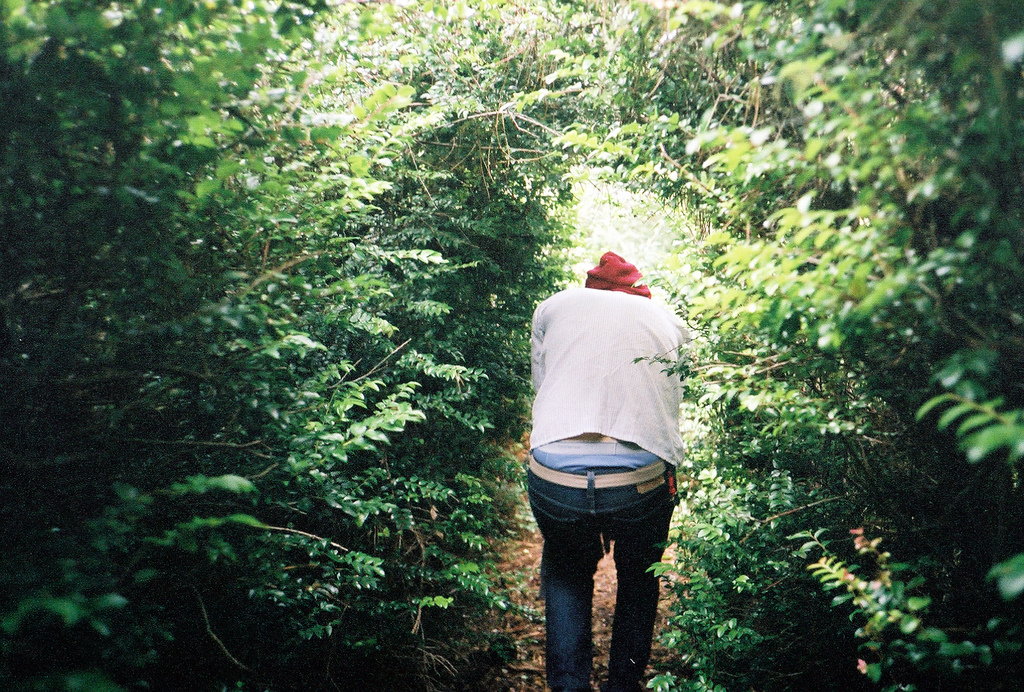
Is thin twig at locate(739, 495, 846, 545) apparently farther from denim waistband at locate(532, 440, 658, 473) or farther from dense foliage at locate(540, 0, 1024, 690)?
denim waistband at locate(532, 440, 658, 473)

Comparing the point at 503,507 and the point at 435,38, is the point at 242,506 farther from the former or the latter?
the point at 503,507

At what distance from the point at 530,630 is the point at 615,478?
195 centimetres

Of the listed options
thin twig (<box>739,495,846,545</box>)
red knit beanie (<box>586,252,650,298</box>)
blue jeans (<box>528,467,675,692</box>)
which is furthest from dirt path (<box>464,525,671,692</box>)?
red knit beanie (<box>586,252,650,298</box>)

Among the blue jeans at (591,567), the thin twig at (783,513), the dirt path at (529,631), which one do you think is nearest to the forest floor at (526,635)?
the dirt path at (529,631)

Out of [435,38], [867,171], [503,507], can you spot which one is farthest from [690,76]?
[503,507]

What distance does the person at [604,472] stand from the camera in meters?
2.31

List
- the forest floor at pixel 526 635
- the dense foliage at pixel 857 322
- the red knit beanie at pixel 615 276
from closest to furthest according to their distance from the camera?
the dense foliage at pixel 857 322
the red knit beanie at pixel 615 276
the forest floor at pixel 526 635

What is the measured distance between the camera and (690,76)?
222 centimetres

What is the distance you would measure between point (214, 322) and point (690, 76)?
1.94 meters

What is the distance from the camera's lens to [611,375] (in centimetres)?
244

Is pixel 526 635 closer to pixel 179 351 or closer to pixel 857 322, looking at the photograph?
pixel 179 351

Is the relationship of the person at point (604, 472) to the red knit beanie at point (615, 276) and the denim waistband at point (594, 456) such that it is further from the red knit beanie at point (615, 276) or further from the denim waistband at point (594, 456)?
the red knit beanie at point (615, 276)

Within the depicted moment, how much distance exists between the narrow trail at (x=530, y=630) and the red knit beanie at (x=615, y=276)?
58.4 inches

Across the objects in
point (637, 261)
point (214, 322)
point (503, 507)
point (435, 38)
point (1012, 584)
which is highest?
point (637, 261)
